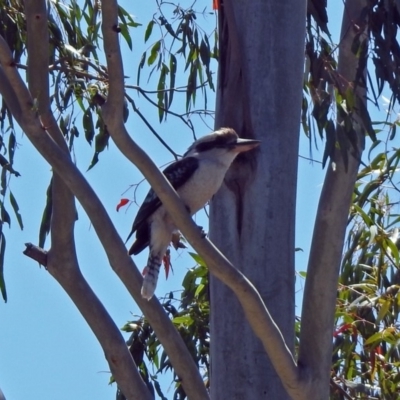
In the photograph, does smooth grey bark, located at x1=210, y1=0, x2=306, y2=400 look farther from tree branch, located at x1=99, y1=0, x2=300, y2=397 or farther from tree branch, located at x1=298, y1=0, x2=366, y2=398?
tree branch, located at x1=99, y1=0, x2=300, y2=397

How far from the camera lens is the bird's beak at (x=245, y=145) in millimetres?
2896

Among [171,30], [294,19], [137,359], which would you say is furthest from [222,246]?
[171,30]

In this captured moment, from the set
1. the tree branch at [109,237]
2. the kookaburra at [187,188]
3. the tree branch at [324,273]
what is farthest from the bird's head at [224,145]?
the tree branch at [109,237]

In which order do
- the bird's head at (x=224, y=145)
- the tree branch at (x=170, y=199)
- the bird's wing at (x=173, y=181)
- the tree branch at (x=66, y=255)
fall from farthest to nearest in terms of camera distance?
1. the bird's wing at (x=173, y=181)
2. the bird's head at (x=224, y=145)
3. the tree branch at (x=66, y=255)
4. the tree branch at (x=170, y=199)

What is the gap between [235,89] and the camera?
3.03m

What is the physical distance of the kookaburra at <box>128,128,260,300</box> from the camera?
3.09m

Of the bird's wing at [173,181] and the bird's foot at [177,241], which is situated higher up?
the bird's wing at [173,181]

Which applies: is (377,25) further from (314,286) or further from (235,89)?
(314,286)

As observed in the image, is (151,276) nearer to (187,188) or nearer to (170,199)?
(187,188)

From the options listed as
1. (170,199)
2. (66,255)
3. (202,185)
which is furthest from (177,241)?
(170,199)

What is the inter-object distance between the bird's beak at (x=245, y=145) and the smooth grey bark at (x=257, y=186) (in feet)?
0.09

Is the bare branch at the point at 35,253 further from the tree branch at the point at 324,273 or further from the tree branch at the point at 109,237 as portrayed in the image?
the tree branch at the point at 324,273

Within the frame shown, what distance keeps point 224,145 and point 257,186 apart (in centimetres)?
18

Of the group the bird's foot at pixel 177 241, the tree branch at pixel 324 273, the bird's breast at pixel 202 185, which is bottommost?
the tree branch at pixel 324 273
